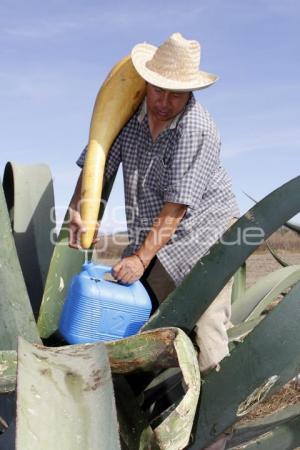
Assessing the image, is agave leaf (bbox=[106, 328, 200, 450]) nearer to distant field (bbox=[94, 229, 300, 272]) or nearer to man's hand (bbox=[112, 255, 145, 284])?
man's hand (bbox=[112, 255, 145, 284])

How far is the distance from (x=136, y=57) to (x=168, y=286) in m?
0.63

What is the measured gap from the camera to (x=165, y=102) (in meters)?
1.99

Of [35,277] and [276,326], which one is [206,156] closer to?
[35,277]

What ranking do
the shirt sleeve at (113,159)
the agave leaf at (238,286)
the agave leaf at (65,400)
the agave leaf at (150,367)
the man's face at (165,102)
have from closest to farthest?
the agave leaf at (65,400) < the agave leaf at (150,367) < the man's face at (165,102) < the shirt sleeve at (113,159) < the agave leaf at (238,286)

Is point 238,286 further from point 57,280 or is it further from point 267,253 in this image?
point 267,253

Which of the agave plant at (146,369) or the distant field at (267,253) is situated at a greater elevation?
the agave plant at (146,369)

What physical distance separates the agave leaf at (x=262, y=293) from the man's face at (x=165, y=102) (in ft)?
2.08

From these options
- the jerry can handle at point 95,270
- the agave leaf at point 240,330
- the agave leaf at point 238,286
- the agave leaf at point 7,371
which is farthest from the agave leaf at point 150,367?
the agave leaf at point 238,286

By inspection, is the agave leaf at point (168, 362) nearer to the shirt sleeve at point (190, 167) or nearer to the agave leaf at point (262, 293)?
the shirt sleeve at point (190, 167)

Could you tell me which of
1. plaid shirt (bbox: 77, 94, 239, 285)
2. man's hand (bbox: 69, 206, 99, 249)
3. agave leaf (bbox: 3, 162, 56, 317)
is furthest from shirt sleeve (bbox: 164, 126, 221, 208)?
agave leaf (bbox: 3, 162, 56, 317)

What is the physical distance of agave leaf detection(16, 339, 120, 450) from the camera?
0.99 m

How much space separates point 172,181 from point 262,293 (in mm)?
584

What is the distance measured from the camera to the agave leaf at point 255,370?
1.36m

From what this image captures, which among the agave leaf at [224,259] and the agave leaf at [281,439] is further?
the agave leaf at [281,439]
